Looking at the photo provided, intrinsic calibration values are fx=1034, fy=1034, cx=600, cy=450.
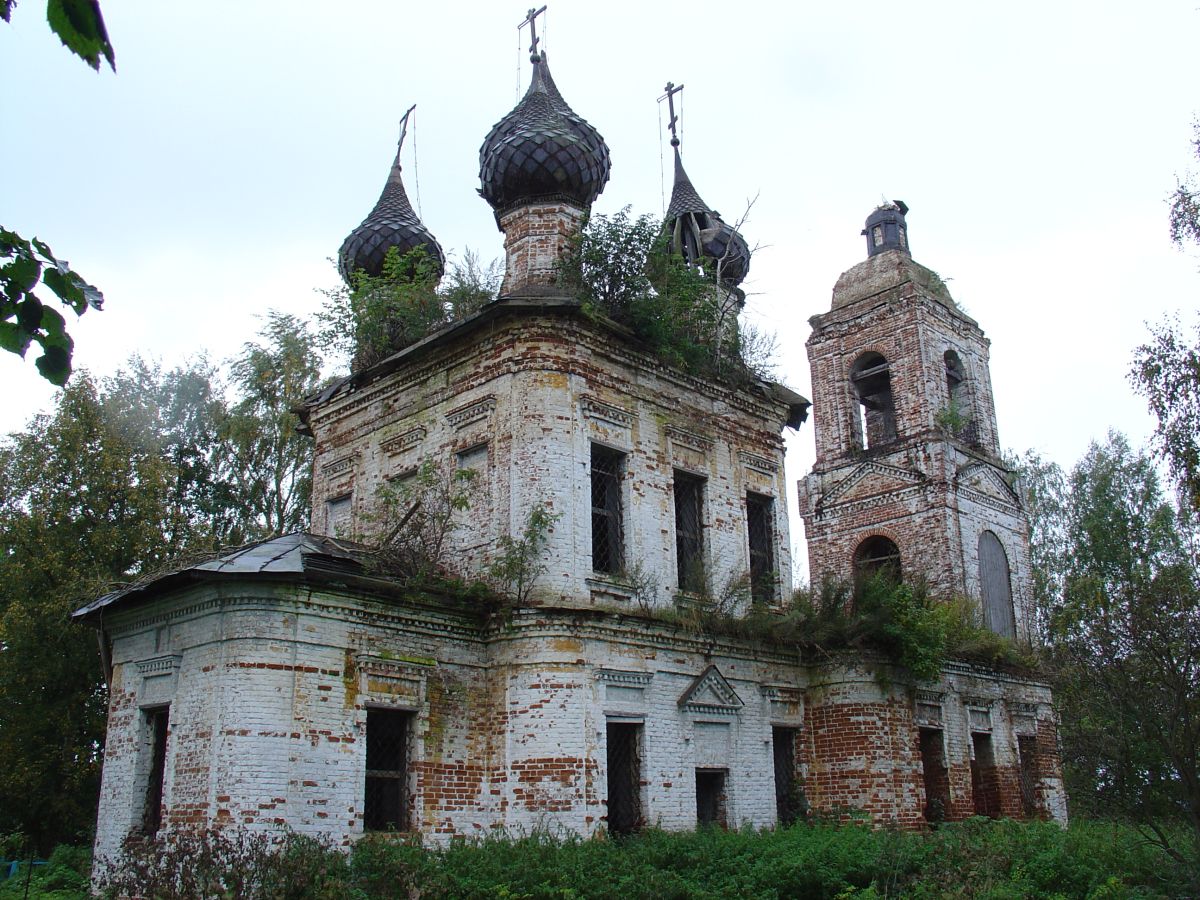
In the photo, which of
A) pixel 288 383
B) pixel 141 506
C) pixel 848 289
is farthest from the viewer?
pixel 848 289

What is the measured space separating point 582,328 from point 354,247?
508 centimetres

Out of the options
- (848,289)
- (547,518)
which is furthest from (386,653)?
(848,289)

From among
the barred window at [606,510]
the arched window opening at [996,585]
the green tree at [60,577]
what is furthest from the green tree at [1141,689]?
the green tree at [60,577]

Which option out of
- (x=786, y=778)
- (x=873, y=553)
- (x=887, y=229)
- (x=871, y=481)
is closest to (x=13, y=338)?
A: (x=786, y=778)

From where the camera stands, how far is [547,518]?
10258 millimetres

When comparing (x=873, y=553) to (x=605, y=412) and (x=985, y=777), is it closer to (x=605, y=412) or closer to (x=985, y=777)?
(x=985, y=777)

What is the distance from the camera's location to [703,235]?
50.1ft

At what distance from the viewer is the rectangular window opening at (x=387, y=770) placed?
9320 mm

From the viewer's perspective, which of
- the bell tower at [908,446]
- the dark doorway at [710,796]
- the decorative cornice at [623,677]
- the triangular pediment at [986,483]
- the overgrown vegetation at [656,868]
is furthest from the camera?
the triangular pediment at [986,483]

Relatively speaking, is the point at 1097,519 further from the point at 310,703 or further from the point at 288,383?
the point at 310,703

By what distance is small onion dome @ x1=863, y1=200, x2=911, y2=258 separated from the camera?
79.0 ft

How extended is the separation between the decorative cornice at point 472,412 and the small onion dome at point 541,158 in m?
2.95

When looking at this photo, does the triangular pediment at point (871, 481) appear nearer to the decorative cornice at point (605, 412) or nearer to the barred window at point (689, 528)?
the barred window at point (689, 528)

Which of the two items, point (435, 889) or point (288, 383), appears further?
point (288, 383)
